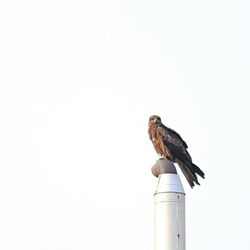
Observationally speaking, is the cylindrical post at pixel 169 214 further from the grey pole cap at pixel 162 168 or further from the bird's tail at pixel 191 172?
the bird's tail at pixel 191 172

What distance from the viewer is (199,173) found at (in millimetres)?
12453

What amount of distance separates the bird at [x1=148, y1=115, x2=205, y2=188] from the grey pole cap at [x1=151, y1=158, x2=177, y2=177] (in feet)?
5.21

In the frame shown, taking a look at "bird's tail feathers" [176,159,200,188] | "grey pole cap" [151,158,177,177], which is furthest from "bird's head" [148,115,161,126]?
"grey pole cap" [151,158,177,177]

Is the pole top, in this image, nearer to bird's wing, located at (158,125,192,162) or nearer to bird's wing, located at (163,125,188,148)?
→ bird's wing, located at (158,125,192,162)

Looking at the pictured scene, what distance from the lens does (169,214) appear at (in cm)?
980

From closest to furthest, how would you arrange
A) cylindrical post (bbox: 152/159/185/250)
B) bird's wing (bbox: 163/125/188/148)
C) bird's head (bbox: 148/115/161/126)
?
cylindrical post (bbox: 152/159/185/250) → bird's wing (bbox: 163/125/188/148) → bird's head (bbox: 148/115/161/126)

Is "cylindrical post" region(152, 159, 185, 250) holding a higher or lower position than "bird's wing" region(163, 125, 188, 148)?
lower

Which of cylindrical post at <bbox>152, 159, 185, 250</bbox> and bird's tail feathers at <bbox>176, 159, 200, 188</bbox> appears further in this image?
bird's tail feathers at <bbox>176, 159, 200, 188</bbox>

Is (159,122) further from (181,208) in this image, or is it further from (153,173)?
(181,208)

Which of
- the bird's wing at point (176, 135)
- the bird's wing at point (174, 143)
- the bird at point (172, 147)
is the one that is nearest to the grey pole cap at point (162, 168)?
the bird at point (172, 147)

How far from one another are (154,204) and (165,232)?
52 cm

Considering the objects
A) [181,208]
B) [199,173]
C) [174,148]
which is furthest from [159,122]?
[181,208]

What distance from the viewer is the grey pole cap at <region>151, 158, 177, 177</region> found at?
34.9 feet

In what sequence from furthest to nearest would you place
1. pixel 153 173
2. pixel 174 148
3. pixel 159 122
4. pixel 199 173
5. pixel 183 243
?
pixel 159 122 → pixel 174 148 → pixel 199 173 → pixel 153 173 → pixel 183 243
